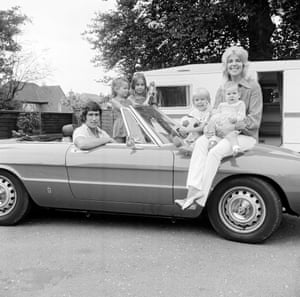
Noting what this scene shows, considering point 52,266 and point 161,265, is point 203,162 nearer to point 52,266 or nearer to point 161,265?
point 161,265

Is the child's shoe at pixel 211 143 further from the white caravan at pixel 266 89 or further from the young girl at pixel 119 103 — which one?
the white caravan at pixel 266 89

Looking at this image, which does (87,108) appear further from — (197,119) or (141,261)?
(141,261)

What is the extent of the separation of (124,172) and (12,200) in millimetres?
1368

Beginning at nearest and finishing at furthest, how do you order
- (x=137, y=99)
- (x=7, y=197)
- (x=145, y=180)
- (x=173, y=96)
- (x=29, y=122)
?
(x=145, y=180)
(x=7, y=197)
(x=137, y=99)
(x=173, y=96)
(x=29, y=122)

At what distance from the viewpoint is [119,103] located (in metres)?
4.54

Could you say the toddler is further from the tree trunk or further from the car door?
the tree trunk

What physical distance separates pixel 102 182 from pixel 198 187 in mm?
1033

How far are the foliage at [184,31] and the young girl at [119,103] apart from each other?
417 inches

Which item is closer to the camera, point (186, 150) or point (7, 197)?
point (186, 150)

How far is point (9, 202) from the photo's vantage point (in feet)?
14.4

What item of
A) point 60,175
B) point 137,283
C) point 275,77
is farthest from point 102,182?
point 275,77

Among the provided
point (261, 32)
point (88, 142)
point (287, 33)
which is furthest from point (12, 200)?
point (287, 33)

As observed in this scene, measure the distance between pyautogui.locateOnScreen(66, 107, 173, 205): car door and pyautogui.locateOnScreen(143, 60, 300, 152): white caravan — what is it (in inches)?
225

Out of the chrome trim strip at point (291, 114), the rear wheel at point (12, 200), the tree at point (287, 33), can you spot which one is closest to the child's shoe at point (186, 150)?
the rear wheel at point (12, 200)
